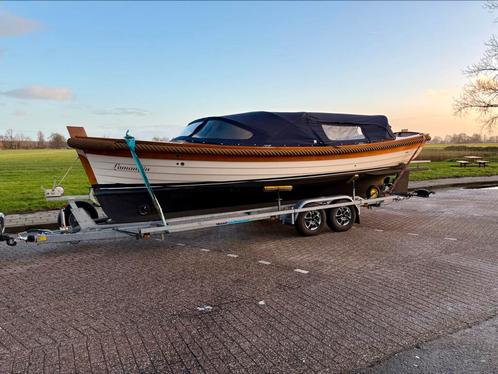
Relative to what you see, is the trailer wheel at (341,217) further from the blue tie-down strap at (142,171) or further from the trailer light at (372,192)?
the blue tie-down strap at (142,171)

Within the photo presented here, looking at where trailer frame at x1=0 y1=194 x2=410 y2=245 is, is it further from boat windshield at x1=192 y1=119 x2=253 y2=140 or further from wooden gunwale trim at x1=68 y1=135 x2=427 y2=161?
boat windshield at x1=192 y1=119 x2=253 y2=140

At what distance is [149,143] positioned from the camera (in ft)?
18.6

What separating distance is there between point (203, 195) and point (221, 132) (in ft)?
3.94

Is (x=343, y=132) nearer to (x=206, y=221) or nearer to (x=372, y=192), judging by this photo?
(x=372, y=192)

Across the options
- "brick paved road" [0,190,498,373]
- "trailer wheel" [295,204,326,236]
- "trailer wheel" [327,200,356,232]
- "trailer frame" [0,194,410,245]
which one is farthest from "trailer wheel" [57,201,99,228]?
"trailer wheel" [327,200,356,232]

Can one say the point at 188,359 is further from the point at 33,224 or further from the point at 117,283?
the point at 33,224

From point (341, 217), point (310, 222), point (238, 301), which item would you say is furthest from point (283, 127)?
point (238, 301)

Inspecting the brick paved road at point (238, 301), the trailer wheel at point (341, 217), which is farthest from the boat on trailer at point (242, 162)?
the brick paved road at point (238, 301)

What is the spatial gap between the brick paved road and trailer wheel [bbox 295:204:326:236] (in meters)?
0.20

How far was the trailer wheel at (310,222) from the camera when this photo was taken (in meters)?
7.14

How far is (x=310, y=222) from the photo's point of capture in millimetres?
7344

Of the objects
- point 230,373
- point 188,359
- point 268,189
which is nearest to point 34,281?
point 188,359

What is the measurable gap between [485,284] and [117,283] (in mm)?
4514

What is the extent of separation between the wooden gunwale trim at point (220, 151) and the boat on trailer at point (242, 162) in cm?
1
